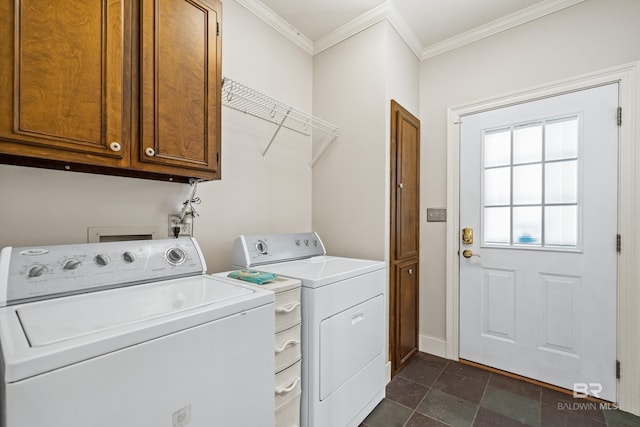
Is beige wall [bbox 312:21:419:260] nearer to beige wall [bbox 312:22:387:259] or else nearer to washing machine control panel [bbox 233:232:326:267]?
beige wall [bbox 312:22:387:259]

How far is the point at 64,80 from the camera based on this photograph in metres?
1.02

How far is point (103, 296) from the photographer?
105 centimetres

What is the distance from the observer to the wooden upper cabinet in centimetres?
94

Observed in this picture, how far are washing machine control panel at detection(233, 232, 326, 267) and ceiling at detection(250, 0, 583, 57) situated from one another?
5.34ft

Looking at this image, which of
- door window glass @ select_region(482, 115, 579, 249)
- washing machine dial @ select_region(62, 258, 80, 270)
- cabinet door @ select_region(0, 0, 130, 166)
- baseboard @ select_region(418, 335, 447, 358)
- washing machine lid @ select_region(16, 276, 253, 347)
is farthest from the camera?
baseboard @ select_region(418, 335, 447, 358)

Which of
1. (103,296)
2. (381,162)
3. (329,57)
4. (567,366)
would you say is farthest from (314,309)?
(329,57)

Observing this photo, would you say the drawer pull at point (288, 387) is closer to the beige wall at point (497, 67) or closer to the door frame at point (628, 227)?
the beige wall at point (497, 67)

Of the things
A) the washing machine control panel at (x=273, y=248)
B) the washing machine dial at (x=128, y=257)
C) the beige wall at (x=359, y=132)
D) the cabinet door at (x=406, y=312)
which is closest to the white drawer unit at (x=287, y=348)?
the washing machine control panel at (x=273, y=248)

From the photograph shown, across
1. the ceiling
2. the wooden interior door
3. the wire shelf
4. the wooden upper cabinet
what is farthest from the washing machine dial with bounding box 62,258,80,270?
the ceiling

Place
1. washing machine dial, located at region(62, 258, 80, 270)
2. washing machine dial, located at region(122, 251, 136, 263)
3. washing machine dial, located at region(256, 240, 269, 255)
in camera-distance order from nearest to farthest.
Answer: washing machine dial, located at region(62, 258, 80, 270)
washing machine dial, located at region(122, 251, 136, 263)
washing machine dial, located at region(256, 240, 269, 255)

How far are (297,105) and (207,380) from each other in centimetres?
207

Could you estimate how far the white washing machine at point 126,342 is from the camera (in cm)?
64

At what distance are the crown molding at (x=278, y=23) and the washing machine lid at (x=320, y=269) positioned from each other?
1.76m

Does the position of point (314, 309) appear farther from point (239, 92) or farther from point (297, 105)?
point (297, 105)
